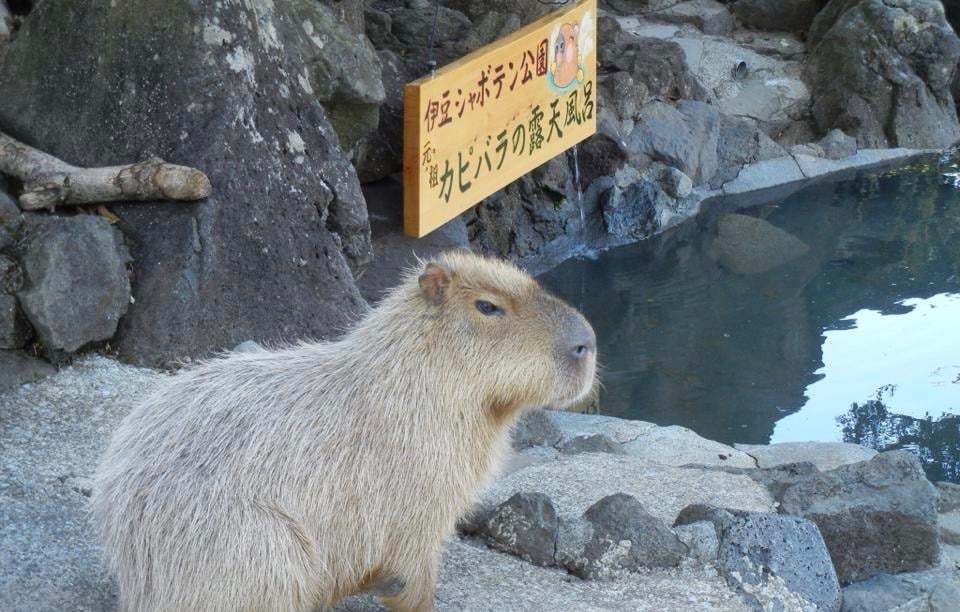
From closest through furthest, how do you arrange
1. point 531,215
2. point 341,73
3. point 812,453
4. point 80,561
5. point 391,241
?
point 80,561 < point 812,453 < point 341,73 < point 391,241 < point 531,215

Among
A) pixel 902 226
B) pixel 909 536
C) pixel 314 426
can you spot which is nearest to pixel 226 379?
pixel 314 426

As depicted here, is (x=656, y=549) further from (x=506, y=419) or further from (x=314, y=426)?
(x=314, y=426)

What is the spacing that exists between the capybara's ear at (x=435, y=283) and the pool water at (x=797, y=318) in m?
3.80

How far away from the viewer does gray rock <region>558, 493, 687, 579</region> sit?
11.6ft

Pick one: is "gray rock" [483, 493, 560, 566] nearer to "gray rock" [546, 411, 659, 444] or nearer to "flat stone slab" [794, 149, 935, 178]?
"gray rock" [546, 411, 659, 444]

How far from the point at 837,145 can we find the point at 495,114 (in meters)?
6.05

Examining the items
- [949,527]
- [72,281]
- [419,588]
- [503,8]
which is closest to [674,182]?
[503,8]

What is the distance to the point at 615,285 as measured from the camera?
8.70 meters

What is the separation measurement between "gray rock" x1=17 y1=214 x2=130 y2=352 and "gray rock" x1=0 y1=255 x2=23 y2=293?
0.03 m

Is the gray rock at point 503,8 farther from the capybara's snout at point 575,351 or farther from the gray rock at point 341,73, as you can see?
the capybara's snout at point 575,351

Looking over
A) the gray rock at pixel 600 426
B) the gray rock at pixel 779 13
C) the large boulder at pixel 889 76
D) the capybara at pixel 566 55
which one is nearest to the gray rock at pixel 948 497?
Result: the gray rock at pixel 600 426

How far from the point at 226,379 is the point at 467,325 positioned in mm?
639

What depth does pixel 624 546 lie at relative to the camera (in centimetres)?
357

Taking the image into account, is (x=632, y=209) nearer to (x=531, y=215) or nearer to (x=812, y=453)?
(x=531, y=215)
